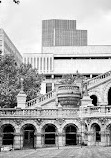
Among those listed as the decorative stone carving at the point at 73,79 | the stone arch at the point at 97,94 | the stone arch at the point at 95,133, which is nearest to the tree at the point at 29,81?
the decorative stone carving at the point at 73,79

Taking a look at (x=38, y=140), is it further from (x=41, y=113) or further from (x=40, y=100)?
(x=40, y=100)

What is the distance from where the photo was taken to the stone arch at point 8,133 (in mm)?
43438

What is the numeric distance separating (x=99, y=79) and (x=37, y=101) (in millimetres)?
9528

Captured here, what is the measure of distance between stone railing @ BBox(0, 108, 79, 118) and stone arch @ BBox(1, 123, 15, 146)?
4.56 feet

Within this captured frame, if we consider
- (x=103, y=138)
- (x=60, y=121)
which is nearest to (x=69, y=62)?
Result: (x=60, y=121)

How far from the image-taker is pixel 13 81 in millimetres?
58250

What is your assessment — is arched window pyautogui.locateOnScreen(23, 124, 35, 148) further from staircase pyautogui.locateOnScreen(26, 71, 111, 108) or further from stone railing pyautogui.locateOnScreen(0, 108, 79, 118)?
staircase pyautogui.locateOnScreen(26, 71, 111, 108)

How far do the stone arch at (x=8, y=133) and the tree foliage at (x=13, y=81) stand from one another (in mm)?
9720

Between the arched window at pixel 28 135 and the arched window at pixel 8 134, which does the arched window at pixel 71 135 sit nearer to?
the arched window at pixel 28 135

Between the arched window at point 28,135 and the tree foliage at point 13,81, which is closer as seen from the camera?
the arched window at point 28,135

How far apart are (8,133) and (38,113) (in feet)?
14.0

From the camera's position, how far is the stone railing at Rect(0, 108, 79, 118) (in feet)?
142

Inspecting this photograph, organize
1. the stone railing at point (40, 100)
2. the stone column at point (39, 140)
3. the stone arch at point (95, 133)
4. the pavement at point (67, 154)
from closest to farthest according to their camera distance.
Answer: the pavement at point (67, 154)
the stone arch at point (95, 133)
the stone column at point (39, 140)
the stone railing at point (40, 100)

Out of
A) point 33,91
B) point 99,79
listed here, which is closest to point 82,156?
point 99,79
